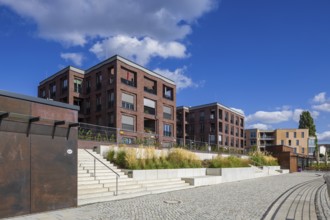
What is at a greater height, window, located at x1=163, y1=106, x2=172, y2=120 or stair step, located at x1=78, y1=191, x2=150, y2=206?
window, located at x1=163, y1=106, x2=172, y2=120

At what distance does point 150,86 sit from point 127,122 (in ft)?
25.7

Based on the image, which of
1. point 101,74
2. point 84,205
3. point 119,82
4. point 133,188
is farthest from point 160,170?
point 101,74

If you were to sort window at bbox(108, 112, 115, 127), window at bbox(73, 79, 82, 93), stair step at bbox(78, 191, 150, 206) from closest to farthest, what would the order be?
stair step at bbox(78, 191, 150, 206), window at bbox(108, 112, 115, 127), window at bbox(73, 79, 82, 93)

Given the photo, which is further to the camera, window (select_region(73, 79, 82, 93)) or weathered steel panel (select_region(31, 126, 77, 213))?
window (select_region(73, 79, 82, 93))

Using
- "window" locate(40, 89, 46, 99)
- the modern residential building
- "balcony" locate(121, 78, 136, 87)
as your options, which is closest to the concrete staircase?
"balcony" locate(121, 78, 136, 87)

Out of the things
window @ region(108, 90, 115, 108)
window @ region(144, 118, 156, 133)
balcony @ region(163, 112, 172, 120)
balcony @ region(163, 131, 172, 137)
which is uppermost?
window @ region(108, 90, 115, 108)

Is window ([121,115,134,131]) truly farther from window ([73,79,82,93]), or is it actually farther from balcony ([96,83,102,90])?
window ([73,79,82,93])

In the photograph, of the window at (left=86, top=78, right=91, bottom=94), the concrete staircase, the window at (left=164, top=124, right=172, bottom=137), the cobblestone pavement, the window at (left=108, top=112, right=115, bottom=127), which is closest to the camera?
the cobblestone pavement

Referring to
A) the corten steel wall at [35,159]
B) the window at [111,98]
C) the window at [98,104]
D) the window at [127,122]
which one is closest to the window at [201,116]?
the window at [127,122]

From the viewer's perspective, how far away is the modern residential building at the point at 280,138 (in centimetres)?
10197

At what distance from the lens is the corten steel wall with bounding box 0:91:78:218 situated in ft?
30.5

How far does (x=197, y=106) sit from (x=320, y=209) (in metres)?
61.1

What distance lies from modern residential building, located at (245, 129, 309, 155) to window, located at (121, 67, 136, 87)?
64.9 metres

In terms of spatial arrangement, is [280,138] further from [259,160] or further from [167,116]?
[259,160]
